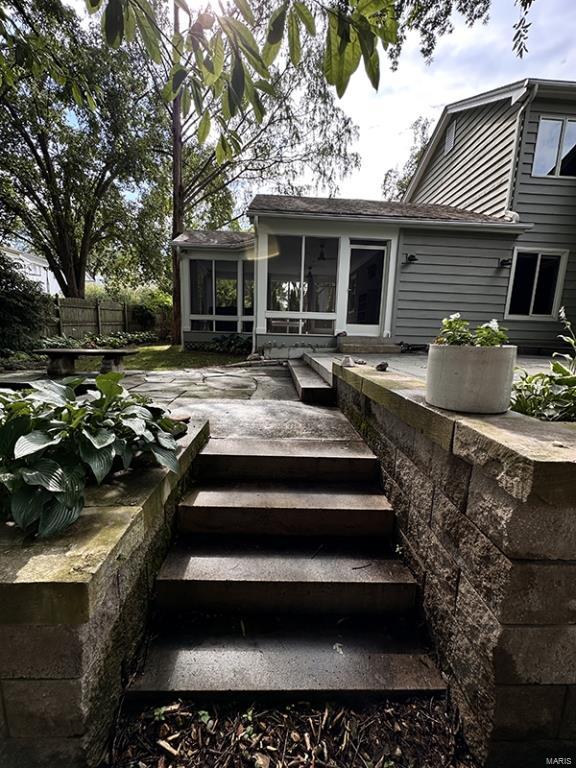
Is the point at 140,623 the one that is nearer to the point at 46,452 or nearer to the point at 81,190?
the point at 46,452

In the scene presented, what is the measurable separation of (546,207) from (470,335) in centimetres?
809

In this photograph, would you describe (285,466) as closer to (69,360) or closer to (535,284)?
(69,360)

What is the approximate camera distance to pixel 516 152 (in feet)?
22.1

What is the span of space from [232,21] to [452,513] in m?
1.72

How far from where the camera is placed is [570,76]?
20.9 feet

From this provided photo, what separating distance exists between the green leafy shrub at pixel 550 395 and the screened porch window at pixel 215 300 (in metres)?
8.78

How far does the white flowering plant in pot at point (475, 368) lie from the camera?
127 cm

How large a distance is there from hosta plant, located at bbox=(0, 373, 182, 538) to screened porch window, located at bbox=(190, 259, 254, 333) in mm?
8370

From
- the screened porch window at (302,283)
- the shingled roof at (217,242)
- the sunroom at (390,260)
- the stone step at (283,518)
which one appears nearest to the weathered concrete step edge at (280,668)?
the stone step at (283,518)

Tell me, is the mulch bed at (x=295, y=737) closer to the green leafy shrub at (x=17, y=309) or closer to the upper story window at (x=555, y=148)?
the green leafy shrub at (x=17, y=309)

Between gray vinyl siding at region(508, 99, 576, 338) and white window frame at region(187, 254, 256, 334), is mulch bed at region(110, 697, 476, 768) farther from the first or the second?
white window frame at region(187, 254, 256, 334)

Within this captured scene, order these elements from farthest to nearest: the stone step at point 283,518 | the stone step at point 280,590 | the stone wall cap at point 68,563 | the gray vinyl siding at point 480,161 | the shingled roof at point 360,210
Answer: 1. the gray vinyl siding at point 480,161
2. the shingled roof at point 360,210
3. the stone step at point 283,518
4. the stone step at point 280,590
5. the stone wall cap at point 68,563

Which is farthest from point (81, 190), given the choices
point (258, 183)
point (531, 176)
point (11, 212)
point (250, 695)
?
point (250, 695)

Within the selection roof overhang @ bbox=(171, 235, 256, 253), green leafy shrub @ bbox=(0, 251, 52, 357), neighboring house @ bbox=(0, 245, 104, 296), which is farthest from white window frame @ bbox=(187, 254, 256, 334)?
neighboring house @ bbox=(0, 245, 104, 296)
